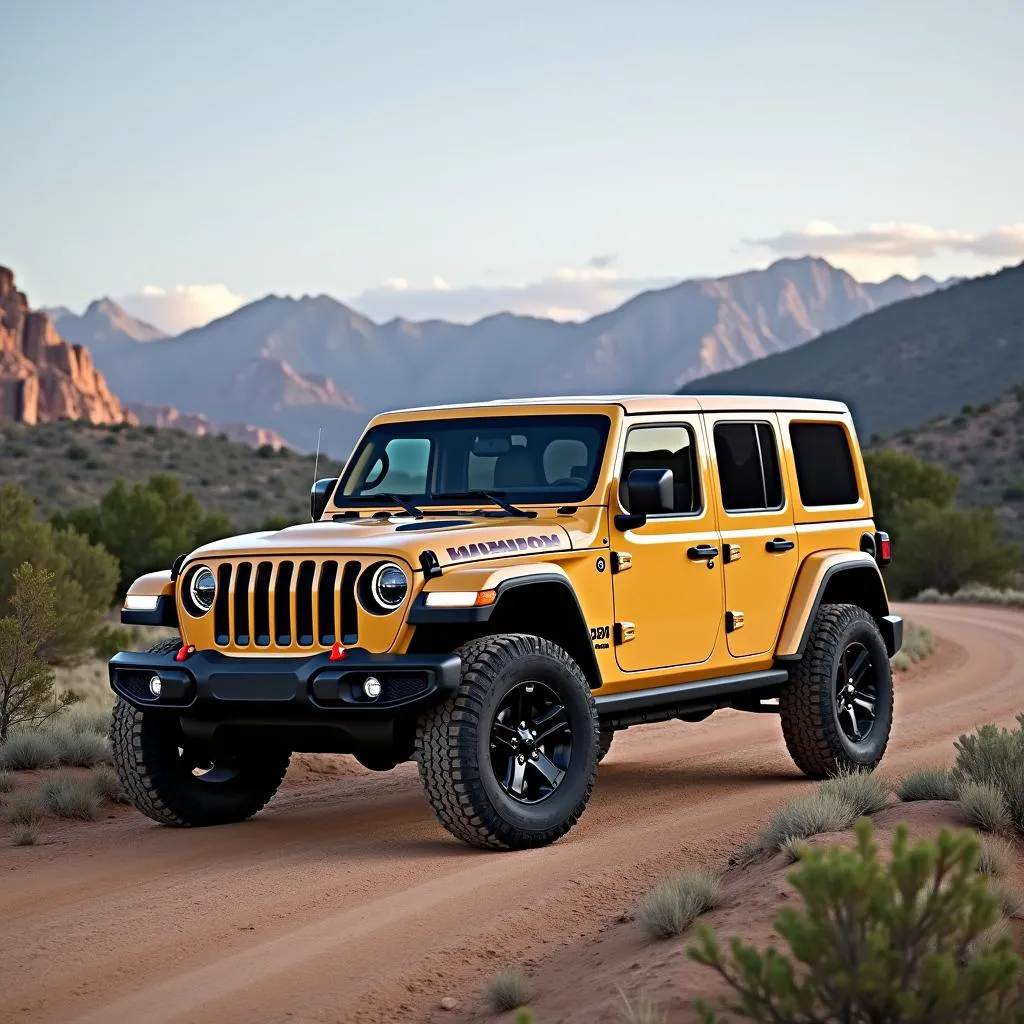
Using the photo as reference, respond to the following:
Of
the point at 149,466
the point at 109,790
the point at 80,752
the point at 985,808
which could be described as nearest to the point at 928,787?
the point at 985,808

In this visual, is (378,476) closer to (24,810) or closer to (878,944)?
(24,810)

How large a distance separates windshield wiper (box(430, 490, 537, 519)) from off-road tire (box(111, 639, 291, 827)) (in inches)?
69.6

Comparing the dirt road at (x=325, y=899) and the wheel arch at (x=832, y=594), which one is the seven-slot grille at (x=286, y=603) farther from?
the wheel arch at (x=832, y=594)

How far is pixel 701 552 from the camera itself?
31.0 feet

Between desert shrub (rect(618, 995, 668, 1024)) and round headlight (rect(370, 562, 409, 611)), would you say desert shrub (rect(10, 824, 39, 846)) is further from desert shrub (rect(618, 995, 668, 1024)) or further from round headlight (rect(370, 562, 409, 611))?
desert shrub (rect(618, 995, 668, 1024))

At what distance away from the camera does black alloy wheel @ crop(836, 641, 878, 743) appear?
10695 millimetres

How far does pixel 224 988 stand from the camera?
5.93 metres

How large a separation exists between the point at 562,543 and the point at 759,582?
1.97 m

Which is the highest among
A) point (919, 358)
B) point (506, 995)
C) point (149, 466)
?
point (919, 358)

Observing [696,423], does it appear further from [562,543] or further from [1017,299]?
[1017,299]

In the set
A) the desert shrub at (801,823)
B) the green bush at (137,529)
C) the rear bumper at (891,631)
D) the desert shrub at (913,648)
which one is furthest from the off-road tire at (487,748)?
the green bush at (137,529)

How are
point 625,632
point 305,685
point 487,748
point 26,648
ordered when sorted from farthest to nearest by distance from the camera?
point 26,648 → point 625,632 → point 487,748 → point 305,685

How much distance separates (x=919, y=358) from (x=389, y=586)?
11426 centimetres

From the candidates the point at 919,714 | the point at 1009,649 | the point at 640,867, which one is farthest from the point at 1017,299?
the point at 640,867
